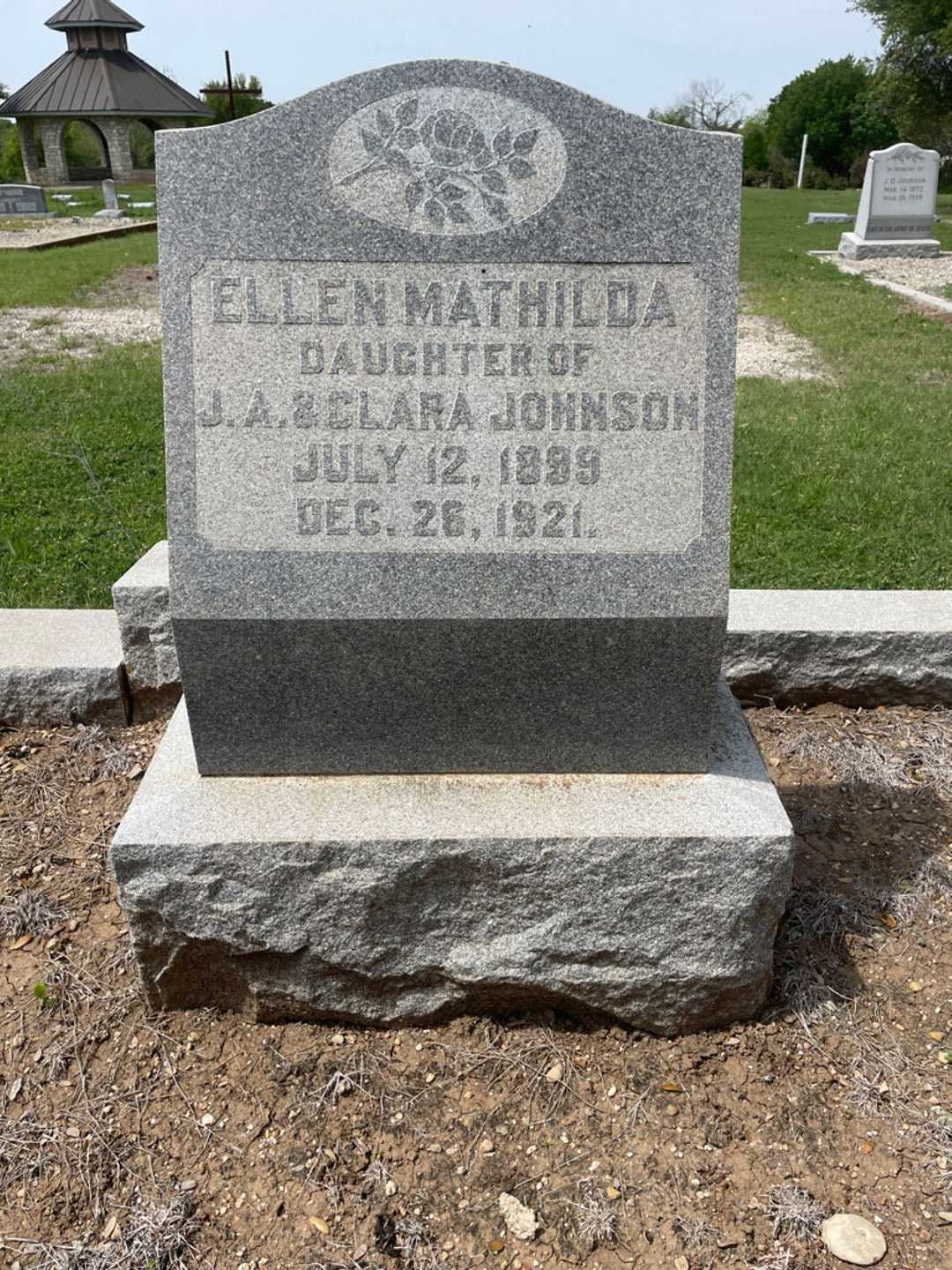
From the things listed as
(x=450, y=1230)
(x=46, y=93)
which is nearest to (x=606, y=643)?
(x=450, y=1230)

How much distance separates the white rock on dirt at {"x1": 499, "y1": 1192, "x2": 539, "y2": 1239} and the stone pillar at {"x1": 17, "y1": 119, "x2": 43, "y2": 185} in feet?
147

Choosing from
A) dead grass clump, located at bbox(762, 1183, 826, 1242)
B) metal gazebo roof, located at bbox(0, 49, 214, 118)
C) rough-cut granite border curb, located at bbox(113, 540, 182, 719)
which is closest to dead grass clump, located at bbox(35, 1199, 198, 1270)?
dead grass clump, located at bbox(762, 1183, 826, 1242)

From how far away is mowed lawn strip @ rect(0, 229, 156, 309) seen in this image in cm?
1398

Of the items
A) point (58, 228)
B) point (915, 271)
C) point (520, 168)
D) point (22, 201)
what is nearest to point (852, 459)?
point (520, 168)

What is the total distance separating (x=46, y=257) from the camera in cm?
1833

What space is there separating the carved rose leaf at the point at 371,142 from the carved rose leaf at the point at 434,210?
0.15 meters

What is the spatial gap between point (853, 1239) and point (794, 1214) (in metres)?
0.12

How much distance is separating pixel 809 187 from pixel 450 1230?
47738mm

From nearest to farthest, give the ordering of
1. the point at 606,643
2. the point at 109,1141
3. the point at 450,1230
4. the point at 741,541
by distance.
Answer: the point at 450,1230
the point at 109,1141
the point at 606,643
the point at 741,541

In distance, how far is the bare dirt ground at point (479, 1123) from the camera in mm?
2219

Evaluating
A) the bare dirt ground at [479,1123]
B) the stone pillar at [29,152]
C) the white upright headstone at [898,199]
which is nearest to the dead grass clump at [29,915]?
the bare dirt ground at [479,1123]

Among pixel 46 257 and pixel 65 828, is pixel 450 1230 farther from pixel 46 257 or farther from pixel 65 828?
pixel 46 257

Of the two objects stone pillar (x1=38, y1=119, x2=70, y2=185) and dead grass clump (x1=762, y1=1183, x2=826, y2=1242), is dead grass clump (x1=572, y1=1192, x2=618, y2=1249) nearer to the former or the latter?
dead grass clump (x1=762, y1=1183, x2=826, y2=1242)

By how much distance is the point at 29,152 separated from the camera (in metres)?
41.0
